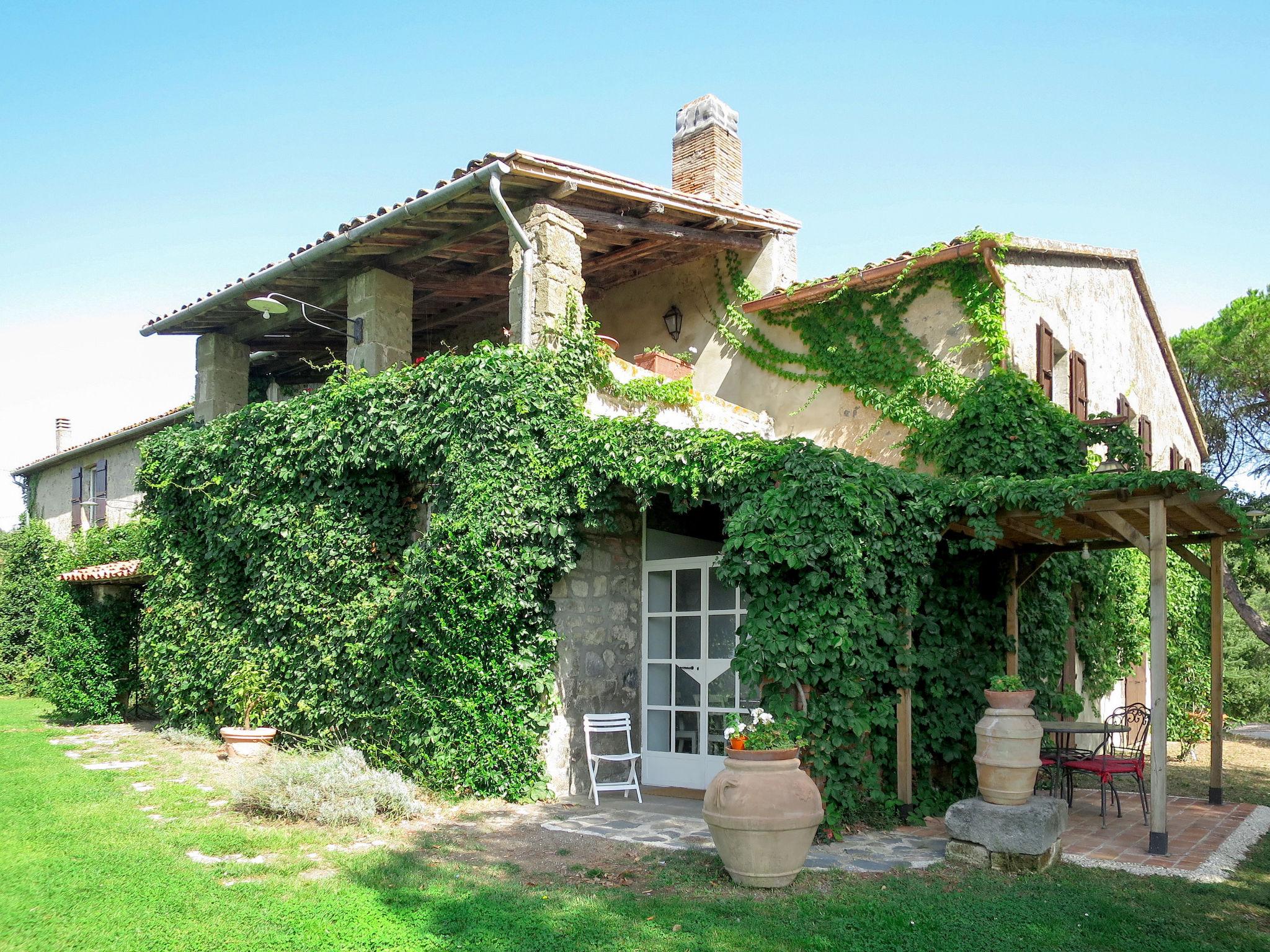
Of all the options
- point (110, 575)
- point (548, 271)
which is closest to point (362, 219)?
point (548, 271)

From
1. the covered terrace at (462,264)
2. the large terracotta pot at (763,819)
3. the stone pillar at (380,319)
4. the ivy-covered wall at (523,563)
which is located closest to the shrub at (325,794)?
the ivy-covered wall at (523,563)

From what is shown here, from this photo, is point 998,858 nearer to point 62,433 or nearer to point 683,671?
point 683,671

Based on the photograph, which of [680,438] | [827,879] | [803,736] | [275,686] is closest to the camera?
[827,879]

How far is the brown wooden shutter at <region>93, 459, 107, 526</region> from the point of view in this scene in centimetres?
1988

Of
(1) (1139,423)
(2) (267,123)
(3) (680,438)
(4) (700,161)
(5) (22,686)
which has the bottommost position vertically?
(5) (22,686)

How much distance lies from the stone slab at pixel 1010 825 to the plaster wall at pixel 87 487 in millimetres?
15940

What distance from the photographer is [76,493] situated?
70.0 feet

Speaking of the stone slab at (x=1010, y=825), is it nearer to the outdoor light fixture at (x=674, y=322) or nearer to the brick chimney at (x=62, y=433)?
the outdoor light fixture at (x=674, y=322)

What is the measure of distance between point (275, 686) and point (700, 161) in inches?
334

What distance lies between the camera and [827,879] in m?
5.98

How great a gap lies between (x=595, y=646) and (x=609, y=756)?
1007 mm

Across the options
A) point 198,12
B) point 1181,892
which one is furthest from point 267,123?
point 1181,892

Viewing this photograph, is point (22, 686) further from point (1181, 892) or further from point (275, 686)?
point (1181, 892)

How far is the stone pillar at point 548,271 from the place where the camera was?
9102 mm
